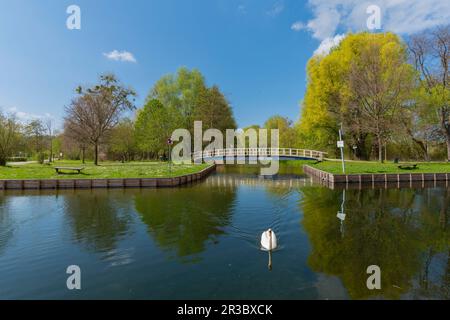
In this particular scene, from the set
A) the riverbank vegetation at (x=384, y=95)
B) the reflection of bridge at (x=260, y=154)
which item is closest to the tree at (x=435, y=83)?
the riverbank vegetation at (x=384, y=95)

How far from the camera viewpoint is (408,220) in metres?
12.5

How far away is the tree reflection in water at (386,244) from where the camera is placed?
6660 millimetres

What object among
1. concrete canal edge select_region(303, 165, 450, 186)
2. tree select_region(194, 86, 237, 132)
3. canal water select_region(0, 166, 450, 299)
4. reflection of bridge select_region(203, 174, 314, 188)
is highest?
tree select_region(194, 86, 237, 132)

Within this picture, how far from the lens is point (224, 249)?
30.5 feet

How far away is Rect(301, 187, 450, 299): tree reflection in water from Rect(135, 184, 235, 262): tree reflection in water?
167 inches

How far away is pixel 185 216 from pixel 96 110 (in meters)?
33.5

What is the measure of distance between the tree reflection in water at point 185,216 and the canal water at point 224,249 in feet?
0.23

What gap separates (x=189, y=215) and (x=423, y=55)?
43.1m

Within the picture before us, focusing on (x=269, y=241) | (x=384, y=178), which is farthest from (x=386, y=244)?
(x=384, y=178)

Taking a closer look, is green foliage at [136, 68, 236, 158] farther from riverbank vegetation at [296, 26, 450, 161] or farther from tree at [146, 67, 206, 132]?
riverbank vegetation at [296, 26, 450, 161]

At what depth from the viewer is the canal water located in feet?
21.6

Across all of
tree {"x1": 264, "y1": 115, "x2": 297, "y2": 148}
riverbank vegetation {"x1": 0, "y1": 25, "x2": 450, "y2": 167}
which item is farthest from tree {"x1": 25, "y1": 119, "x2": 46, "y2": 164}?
tree {"x1": 264, "y1": 115, "x2": 297, "y2": 148}

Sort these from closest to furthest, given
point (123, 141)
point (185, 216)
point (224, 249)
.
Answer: point (224, 249)
point (185, 216)
point (123, 141)

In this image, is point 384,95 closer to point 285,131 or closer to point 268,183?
point 268,183
